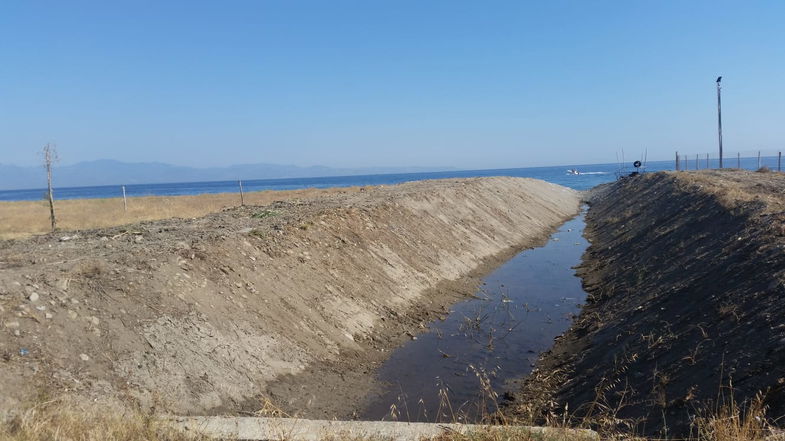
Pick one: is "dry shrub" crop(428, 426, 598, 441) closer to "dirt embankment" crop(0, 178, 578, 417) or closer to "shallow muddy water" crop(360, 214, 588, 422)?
"shallow muddy water" crop(360, 214, 588, 422)

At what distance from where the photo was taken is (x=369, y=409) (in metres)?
9.88

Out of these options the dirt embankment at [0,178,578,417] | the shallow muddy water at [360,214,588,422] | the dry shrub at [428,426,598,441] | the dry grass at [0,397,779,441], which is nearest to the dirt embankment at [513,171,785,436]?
the dry shrub at [428,426,598,441]

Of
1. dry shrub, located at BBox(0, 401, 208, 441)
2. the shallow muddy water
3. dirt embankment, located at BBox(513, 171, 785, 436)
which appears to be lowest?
the shallow muddy water

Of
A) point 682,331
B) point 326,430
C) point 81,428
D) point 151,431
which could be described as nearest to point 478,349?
point 682,331

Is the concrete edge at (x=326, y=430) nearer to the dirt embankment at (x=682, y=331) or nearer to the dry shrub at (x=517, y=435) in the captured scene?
the dry shrub at (x=517, y=435)

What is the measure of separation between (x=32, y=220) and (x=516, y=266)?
31.3m

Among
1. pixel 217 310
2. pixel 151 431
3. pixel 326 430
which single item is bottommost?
pixel 326 430

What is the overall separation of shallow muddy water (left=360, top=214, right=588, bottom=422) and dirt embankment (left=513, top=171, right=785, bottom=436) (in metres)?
0.72

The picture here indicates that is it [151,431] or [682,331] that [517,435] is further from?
[682,331]

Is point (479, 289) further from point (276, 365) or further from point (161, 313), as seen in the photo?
point (161, 313)

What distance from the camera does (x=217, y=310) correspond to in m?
11.1

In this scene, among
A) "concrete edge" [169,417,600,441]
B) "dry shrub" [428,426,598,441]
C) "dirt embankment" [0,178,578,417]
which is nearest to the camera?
"dry shrub" [428,426,598,441]

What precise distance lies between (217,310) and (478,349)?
655cm

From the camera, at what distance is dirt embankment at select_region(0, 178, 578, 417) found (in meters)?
8.41
